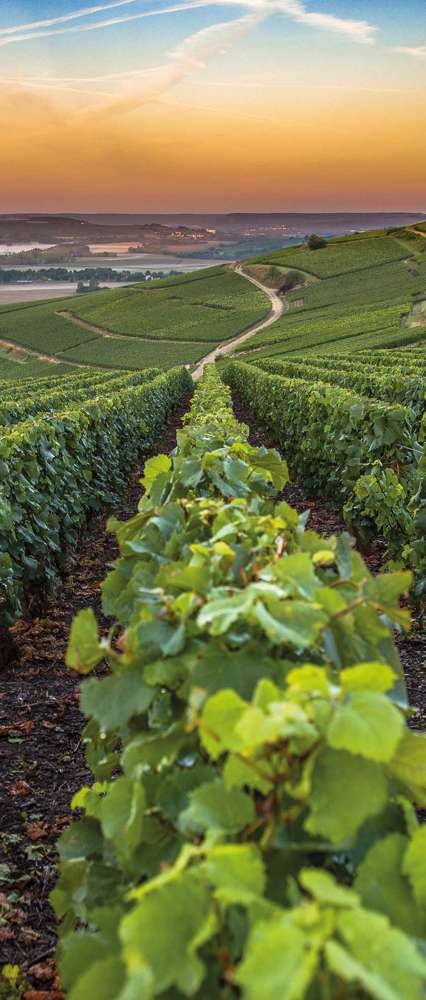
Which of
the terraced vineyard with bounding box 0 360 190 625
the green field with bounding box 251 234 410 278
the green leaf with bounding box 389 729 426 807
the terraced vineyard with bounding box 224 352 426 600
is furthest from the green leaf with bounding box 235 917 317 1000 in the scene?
the green field with bounding box 251 234 410 278

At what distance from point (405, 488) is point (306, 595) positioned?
25.4ft

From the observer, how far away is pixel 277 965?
0.87 meters

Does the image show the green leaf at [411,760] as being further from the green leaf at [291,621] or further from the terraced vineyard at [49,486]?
the terraced vineyard at [49,486]

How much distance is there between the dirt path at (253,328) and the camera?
74438mm

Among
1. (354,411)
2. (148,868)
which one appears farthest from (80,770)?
(354,411)

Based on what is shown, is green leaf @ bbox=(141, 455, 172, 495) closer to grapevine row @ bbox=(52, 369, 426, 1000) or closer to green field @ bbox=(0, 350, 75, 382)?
grapevine row @ bbox=(52, 369, 426, 1000)

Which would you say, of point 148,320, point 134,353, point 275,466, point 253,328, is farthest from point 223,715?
point 148,320

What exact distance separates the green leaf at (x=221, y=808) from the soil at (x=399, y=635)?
79 centimetres

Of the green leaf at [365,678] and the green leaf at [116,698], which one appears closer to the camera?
the green leaf at [365,678]

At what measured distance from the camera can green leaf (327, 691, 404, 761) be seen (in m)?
1.08

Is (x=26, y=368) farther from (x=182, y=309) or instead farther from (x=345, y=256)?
(x=345, y=256)

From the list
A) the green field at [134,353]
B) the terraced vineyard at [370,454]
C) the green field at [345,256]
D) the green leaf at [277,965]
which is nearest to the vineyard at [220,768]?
the green leaf at [277,965]

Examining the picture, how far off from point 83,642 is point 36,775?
3626 millimetres

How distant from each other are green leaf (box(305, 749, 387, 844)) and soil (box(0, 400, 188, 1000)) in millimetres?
2628
